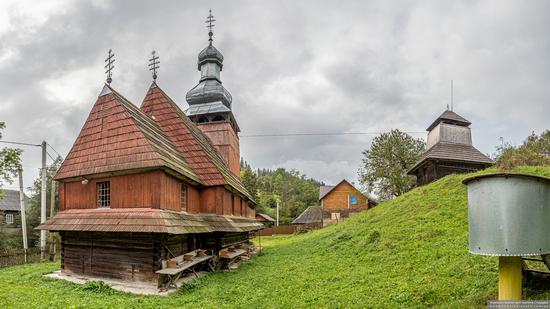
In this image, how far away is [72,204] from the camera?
14227 millimetres

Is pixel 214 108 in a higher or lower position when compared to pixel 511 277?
higher

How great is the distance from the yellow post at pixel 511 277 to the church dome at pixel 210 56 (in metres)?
32.1

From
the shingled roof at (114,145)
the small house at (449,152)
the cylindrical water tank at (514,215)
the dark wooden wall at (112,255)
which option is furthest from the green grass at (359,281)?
the small house at (449,152)

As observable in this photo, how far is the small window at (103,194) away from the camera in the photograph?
1345 centimetres

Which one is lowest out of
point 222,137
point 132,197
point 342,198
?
point 342,198

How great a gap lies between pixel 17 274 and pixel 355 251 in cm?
1452

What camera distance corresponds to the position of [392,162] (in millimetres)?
39594

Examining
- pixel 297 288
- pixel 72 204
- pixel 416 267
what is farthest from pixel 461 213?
pixel 72 204

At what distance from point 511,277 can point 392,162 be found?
36234 mm

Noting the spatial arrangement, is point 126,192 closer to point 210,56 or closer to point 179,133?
point 179,133

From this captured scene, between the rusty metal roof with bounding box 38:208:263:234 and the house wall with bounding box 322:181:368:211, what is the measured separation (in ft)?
96.4

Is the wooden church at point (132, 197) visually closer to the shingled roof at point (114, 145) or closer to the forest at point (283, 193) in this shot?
the shingled roof at point (114, 145)

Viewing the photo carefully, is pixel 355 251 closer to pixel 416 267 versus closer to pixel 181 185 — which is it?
pixel 416 267

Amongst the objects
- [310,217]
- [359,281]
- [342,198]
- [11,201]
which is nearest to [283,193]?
[310,217]
